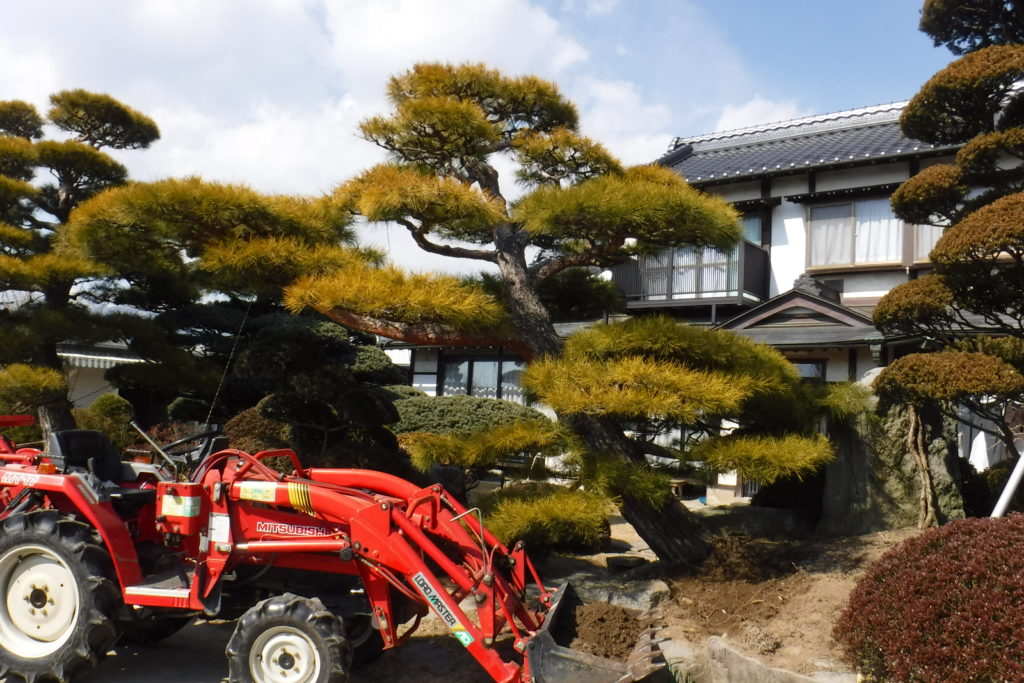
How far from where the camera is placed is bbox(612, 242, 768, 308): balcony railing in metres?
14.3

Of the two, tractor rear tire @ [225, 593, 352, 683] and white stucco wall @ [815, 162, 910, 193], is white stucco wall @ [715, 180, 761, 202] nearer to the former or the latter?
white stucco wall @ [815, 162, 910, 193]

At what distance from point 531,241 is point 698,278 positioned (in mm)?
8274

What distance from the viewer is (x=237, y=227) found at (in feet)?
22.3

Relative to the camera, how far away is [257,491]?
4.55m

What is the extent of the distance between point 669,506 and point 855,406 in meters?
2.03

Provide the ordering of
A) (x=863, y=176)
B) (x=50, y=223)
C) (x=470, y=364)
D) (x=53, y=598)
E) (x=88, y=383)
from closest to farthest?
1. (x=53, y=598)
2. (x=50, y=223)
3. (x=863, y=176)
4. (x=470, y=364)
5. (x=88, y=383)

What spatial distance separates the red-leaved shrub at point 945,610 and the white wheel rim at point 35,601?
4.48 meters

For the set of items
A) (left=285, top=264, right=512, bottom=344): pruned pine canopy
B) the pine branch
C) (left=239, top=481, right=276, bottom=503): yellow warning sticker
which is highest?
the pine branch

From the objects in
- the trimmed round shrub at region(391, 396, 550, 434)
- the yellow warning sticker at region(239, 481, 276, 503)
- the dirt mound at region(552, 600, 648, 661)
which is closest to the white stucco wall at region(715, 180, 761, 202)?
the trimmed round shrub at region(391, 396, 550, 434)

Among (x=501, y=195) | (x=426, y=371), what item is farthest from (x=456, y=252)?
(x=426, y=371)

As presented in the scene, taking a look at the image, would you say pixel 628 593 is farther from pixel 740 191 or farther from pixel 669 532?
pixel 740 191

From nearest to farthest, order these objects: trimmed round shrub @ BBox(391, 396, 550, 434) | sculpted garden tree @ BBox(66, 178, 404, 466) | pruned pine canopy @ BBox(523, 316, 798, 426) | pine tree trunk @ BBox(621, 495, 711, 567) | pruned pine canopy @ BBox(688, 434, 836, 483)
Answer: pruned pine canopy @ BBox(523, 316, 798, 426) < pruned pine canopy @ BBox(688, 434, 836, 483) < pine tree trunk @ BBox(621, 495, 711, 567) < sculpted garden tree @ BBox(66, 178, 404, 466) < trimmed round shrub @ BBox(391, 396, 550, 434)

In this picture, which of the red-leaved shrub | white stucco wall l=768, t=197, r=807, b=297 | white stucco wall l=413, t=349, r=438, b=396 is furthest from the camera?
white stucco wall l=413, t=349, r=438, b=396

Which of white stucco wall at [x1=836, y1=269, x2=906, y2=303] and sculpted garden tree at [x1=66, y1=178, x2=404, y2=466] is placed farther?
white stucco wall at [x1=836, y1=269, x2=906, y2=303]
